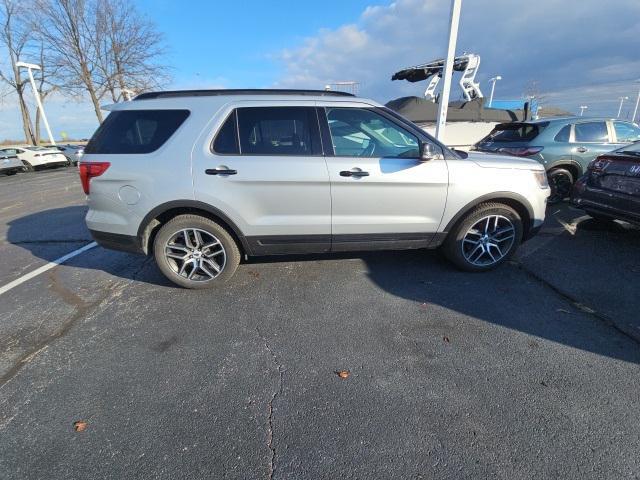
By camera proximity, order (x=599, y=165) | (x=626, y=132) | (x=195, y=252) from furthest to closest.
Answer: (x=626, y=132)
(x=599, y=165)
(x=195, y=252)

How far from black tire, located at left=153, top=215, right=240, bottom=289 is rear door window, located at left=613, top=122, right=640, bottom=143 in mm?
8007

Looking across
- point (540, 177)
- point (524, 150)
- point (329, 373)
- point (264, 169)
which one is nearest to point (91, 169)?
point (264, 169)

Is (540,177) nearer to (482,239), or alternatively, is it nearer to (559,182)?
(482,239)

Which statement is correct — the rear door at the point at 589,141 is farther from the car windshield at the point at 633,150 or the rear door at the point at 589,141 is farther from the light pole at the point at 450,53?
the light pole at the point at 450,53

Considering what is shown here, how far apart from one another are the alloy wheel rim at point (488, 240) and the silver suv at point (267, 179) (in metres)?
0.20

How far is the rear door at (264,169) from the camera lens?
10.8 feet

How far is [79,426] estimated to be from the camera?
209 centimetres

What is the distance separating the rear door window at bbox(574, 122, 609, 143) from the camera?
22.1ft

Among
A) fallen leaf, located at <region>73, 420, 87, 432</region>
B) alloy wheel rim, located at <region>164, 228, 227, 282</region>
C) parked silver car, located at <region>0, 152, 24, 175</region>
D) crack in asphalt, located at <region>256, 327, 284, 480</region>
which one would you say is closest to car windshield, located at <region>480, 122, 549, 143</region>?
alloy wheel rim, located at <region>164, 228, 227, 282</region>

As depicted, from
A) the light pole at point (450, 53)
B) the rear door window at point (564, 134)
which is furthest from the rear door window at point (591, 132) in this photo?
the light pole at point (450, 53)

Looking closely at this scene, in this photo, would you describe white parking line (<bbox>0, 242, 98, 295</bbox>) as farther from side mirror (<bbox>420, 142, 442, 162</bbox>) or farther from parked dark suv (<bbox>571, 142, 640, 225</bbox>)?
parked dark suv (<bbox>571, 142, 640, 225</bbox>)

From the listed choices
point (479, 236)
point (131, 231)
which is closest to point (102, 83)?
point (131, 231)

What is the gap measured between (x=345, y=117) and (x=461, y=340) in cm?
232

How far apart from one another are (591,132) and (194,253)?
7.72 meters
